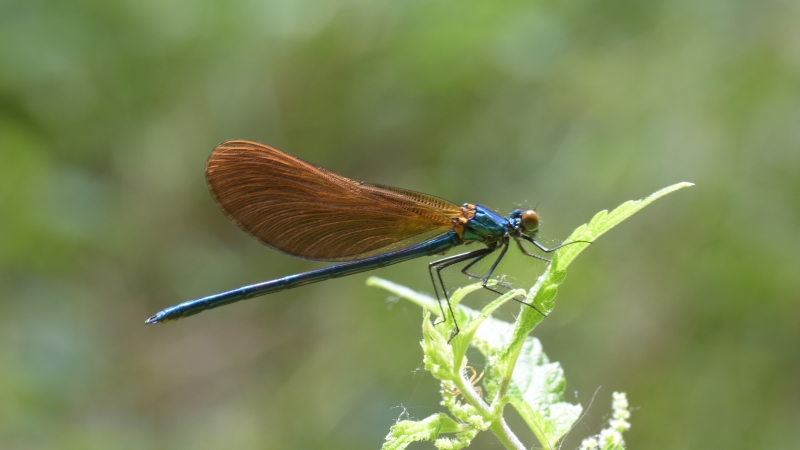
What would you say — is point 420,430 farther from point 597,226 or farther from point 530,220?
point 530,220

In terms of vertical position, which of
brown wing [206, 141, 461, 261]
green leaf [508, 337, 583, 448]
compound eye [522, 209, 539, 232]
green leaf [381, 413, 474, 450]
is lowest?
green leaf [508, 337, 583, 448]

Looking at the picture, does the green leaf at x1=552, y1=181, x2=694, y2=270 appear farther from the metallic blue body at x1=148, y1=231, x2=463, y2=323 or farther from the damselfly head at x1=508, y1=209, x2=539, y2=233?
the metallic blue body at x1=148, y1=231, x2=463, y2=323

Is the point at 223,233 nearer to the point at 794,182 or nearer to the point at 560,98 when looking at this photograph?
the point at 560,98

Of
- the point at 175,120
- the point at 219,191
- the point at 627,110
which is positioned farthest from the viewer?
the point at 175,120

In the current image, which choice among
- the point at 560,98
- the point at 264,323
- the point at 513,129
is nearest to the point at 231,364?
the point at 264,323

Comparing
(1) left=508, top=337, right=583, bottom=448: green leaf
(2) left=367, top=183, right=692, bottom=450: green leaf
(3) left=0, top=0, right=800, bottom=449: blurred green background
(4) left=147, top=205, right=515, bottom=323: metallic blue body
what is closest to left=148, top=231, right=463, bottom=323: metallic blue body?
(4) left=147, top=205, right=515, bottom=323: metallic blue body

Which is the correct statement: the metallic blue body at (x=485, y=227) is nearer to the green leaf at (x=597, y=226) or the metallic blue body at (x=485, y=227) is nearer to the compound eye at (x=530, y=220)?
the compound eye at (x=530, y=220)

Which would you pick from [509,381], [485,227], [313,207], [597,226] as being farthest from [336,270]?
[597,226]
